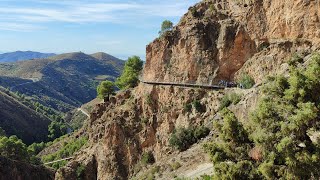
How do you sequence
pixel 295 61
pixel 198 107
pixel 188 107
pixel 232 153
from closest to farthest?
pixel 232 153, pixel 295 61, pixel 198 107, pixel 188 107

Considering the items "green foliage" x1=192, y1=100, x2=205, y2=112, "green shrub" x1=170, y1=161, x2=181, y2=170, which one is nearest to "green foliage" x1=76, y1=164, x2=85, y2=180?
"green foliage" x1=192, y1=100, x2=205, y2=112

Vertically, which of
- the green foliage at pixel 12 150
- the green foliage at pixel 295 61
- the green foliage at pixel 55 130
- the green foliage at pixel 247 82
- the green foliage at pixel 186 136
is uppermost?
the green foliage at pixel 295 61

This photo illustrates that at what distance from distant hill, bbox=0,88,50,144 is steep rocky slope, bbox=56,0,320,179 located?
78878 mm

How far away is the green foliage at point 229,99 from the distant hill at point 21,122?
101960 millimetres

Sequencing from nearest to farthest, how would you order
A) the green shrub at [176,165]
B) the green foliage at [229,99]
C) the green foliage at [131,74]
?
the green shrub at [176,165] → the green foliage at [229,99] → the green foliage at [131,74]

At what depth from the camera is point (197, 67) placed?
47.9 metres

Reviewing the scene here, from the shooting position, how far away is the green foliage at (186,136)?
4128cm

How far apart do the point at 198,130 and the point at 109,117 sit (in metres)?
21.6

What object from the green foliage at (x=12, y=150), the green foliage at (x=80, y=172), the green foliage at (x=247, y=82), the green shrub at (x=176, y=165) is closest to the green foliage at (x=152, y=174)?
the green shrub at (x=176, y=165)

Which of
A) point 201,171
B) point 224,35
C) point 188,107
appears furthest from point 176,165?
point 224,35

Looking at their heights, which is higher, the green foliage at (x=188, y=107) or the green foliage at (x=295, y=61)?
the green foliage at (x=295, y=61)

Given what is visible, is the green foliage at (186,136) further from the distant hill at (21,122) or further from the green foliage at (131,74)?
the distant hill at (21,122)

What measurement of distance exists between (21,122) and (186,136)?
352ft

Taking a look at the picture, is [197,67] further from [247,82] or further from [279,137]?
[279,137]
